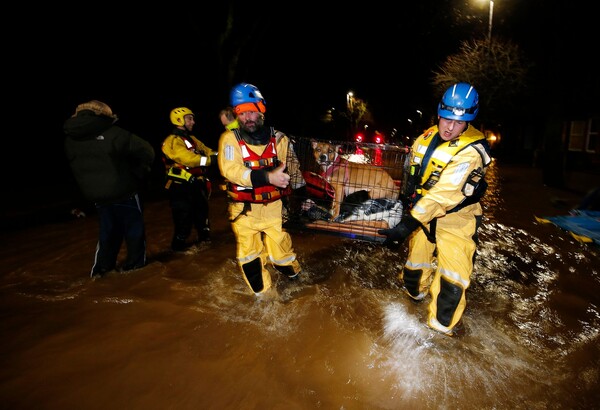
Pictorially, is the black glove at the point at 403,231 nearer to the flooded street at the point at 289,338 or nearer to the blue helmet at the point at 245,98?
the flooded street at the point at 289,338

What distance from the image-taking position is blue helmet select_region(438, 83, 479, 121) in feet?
9.21

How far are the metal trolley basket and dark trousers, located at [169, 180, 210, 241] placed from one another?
4.64 ft

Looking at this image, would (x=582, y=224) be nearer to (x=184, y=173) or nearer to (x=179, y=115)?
(x=184, y=173)

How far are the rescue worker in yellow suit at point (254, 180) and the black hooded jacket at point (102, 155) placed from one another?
1.18 metres

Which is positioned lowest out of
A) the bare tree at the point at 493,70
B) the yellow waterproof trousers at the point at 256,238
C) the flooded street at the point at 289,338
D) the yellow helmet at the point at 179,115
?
the flooded street at the point at 289,338

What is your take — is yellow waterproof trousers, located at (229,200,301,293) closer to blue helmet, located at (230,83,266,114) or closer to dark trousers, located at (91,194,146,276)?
blue helmet, located at (230,83,266,114)

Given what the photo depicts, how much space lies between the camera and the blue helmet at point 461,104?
281 centimetres

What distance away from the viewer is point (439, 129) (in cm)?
298

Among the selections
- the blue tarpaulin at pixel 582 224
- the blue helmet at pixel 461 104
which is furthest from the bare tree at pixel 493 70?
the blue helmet at pixel 461 104

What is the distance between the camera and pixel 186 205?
15.8 ft

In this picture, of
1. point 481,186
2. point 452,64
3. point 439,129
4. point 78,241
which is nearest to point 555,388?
point 481,186

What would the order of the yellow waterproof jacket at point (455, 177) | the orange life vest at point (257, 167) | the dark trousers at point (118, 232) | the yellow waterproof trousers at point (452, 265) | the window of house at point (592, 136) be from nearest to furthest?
the yellow waterproof jacket at point (455, 177) → the yellow waterproof trousers at point (452, 265) → the orange life vest at point (257, 167) → the dark trousers at point (118, 232) → the window of house at point (592, 136)

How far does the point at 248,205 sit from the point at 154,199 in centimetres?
574

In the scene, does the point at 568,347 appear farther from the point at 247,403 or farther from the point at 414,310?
the point at 247,403
